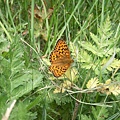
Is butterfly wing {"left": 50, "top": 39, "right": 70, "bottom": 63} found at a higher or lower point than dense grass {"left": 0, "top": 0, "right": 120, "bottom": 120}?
higher

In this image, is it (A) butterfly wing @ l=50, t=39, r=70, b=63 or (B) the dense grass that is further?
(A) butterfly wing @ l=50, t=39, r=70, b=63

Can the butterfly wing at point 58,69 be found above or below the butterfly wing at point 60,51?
below

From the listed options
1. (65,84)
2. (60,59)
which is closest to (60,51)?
(60,59)

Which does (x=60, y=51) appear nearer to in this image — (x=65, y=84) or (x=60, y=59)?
(x=60, y=59)

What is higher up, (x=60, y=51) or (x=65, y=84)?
(x=60, y=51)

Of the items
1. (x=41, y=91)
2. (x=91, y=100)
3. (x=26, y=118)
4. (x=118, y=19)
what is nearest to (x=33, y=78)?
(x=41, y=91)

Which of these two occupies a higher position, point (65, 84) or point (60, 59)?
point (60, 59)
